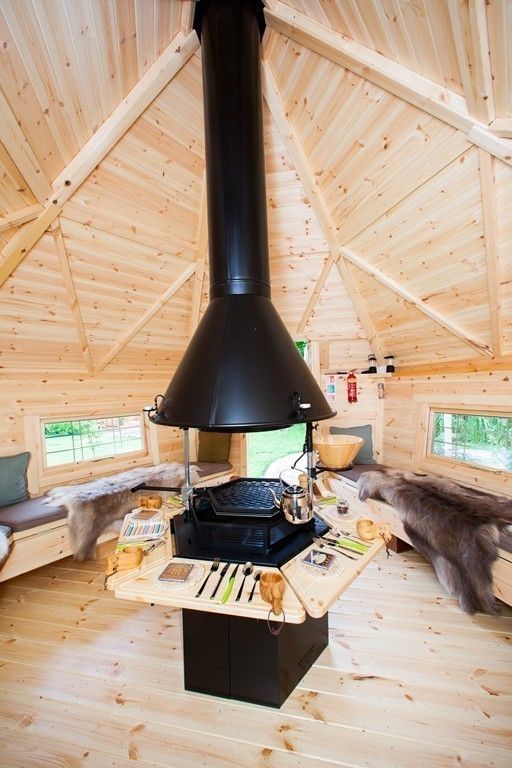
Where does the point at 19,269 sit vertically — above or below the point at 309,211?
below

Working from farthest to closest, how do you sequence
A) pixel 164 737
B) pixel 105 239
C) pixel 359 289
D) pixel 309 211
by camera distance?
pixel 359 289
pixel 309 211
pixel 105 239
pixel 164 737

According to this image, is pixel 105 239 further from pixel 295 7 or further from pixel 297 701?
pixel 297 701

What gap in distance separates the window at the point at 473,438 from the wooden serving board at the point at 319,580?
200cm

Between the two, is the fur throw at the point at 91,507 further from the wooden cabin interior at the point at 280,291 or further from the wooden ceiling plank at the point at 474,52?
the wooden ceiling plank at the point at 474,52

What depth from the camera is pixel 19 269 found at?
8.40 feet

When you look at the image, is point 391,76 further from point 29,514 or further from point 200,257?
point 29,514

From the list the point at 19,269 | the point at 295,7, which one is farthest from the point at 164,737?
the point at 295,7

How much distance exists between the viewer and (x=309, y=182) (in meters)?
2.73

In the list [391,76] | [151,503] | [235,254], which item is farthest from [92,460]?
[391,76]

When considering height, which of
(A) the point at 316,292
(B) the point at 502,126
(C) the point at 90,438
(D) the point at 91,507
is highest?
(B) the point at 502,126

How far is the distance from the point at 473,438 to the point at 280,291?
2545 mm

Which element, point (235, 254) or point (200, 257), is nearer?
point (235, 254)

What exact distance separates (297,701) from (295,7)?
3889 millimetres

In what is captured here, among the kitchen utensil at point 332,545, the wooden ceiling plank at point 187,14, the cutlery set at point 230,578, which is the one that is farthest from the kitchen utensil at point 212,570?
the wooden ceiling plank at point 187,14
